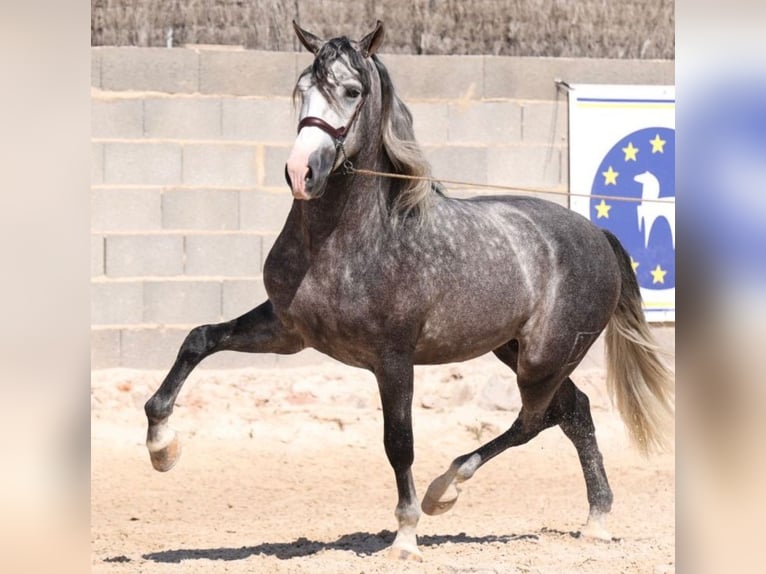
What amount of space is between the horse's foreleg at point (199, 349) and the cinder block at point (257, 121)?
8.93ft

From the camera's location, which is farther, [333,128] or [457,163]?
[457,163]

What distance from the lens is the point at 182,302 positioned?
7.23 meters

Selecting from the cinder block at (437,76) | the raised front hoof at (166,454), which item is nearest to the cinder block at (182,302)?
the cinder block at (437,76)

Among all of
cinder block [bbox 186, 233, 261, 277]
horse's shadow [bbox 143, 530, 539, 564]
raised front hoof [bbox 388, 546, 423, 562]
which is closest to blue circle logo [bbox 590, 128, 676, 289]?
cinder block [bbox 186, 233, 261, 277]

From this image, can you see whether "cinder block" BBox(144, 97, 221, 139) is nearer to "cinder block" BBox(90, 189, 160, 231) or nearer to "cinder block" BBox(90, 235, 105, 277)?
"cinder block" BBox(90, 189, 160, 231)

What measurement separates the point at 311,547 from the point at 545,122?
3547 mm

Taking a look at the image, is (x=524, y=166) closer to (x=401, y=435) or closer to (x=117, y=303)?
(x=117, y=303)

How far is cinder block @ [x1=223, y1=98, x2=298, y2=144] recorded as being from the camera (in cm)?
735

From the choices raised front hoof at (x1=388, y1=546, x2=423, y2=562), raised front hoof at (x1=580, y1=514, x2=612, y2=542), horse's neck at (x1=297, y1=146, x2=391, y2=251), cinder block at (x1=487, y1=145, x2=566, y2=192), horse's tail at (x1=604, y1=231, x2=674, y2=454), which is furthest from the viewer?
cinder block at (x1=487, y1=145, x2=566, y2=192)

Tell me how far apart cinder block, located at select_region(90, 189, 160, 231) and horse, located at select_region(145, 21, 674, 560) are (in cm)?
261

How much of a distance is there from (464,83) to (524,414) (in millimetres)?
2993

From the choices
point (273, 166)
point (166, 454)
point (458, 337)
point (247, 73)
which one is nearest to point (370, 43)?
point (458, 337)
